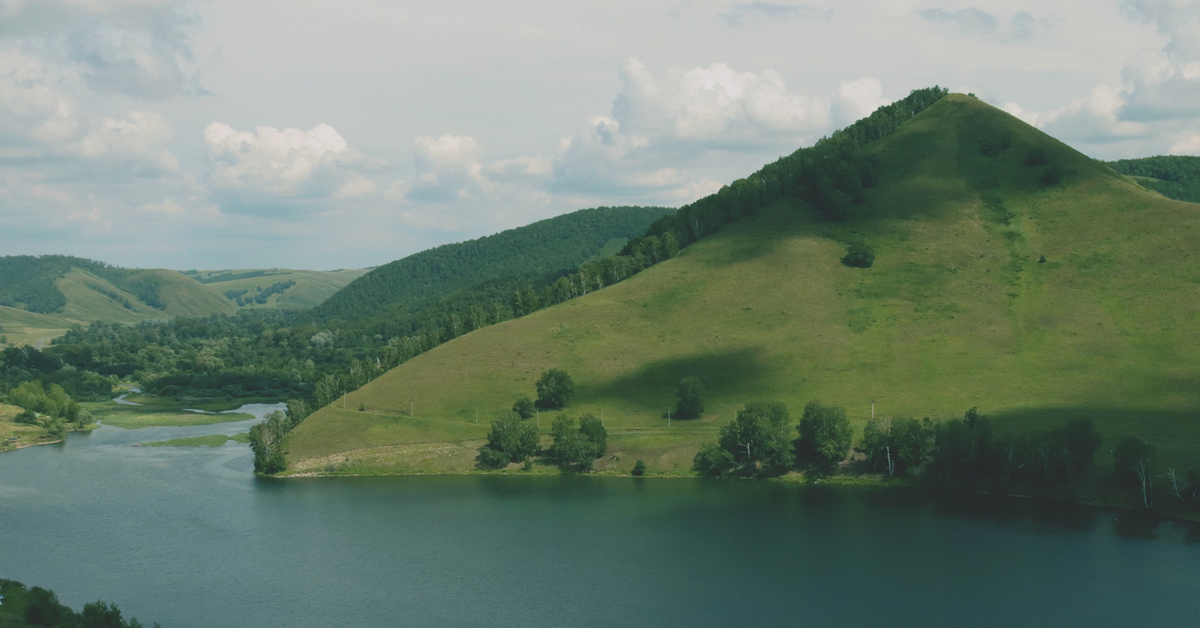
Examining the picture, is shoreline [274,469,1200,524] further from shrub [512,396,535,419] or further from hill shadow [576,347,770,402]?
hill shadow [576,347,770,402]

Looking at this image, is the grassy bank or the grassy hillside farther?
the grassy bank

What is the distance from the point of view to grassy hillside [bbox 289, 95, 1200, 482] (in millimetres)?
139375

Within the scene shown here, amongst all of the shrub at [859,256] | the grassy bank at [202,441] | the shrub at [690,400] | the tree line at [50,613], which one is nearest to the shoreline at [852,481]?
the shrub at [690,400]

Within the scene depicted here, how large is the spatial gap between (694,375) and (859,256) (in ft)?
175

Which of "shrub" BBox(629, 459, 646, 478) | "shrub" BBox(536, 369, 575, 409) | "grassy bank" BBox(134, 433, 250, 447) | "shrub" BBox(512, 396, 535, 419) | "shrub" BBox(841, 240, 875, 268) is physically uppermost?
"shrub" BBox(841, 240, 875, 268)

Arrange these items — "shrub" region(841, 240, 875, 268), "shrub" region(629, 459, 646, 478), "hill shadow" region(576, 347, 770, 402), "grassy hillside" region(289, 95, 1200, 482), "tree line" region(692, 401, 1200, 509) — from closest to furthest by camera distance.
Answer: "tree line" region(692, 401, 1200, 509), "shrub" region(629, 459, 646, 478), "grassy hillside" region(289, 95, 1200, 482), "hill shadow" region(576, 347, 770, 402), "shrub" region(841, 240, 875, 268)

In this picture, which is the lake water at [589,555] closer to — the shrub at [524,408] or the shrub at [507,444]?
the shrub at [507,444]

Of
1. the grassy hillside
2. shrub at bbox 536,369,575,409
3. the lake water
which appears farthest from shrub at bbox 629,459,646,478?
shrub at bbox 536,369,575,409

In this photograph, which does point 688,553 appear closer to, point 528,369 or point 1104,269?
point 528,369

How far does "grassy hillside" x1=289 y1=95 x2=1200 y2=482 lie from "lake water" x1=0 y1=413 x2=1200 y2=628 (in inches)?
708

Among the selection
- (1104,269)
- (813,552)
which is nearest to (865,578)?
(813,552)

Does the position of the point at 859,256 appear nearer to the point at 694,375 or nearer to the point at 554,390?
the point at 694,375

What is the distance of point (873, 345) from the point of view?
6422 inches

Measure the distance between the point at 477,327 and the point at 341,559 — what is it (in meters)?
108
